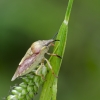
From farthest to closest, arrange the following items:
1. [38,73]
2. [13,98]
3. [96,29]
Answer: [96,29]
[38,73]
[13,98]

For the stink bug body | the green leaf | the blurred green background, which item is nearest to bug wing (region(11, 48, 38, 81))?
the stink bug body

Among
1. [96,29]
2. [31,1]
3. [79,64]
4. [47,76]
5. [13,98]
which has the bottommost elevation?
[13,98]

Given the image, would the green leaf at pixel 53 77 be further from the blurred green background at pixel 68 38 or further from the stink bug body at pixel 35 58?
the blurred green background at pixel 68 38

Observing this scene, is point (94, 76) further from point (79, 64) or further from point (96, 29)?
point (96, 29)

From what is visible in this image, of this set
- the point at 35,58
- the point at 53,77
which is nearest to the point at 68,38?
the point at 35,58

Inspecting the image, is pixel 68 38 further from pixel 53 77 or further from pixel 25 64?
pixel 53 77

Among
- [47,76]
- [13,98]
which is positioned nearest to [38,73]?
[47,76]

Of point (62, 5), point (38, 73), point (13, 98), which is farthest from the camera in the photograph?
point (62, 5)

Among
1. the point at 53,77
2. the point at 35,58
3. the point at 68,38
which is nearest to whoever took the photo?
the point at 53,77
